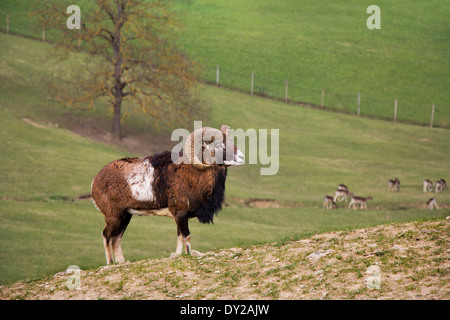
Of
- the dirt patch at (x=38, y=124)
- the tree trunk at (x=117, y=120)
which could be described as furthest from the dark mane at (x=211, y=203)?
the tree trunk at (x=117, y=120)

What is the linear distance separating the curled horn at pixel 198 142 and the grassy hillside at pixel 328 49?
5769 cm

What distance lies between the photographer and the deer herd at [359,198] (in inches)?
1515

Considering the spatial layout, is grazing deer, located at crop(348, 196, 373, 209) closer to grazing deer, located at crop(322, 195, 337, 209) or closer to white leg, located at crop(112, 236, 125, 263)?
grazing deer, located at crop(322, 195, 337, 209)

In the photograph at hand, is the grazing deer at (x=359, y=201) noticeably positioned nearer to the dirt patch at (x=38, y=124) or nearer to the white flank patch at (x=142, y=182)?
the dirt patch at (x=38, y=124)

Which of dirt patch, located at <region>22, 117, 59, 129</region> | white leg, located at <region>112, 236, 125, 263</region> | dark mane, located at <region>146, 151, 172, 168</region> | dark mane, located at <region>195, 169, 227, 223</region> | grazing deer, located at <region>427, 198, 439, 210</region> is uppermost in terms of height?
dark mane, located at <region>146, 151, 172, 168</region>

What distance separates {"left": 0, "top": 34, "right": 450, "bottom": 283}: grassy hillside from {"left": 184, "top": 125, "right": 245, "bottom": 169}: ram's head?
8.75 feet

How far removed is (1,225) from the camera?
88.8 feet

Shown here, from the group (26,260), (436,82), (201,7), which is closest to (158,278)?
(26,260)

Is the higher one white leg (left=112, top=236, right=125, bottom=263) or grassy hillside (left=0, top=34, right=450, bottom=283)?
white leg (left=112, top=236, right=125, bottom=263)

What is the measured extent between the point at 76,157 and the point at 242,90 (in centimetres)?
3444

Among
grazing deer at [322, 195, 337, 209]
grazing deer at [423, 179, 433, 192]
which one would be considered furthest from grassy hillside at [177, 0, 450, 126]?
grazing deer at [322, 195, 337, 209]

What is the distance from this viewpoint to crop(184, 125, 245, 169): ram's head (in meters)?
13.7

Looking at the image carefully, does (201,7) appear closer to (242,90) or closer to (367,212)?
(242,90)

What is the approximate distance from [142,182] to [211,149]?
5.94 feet
